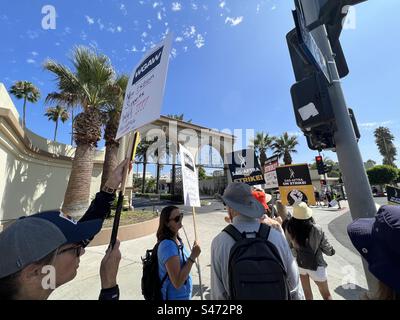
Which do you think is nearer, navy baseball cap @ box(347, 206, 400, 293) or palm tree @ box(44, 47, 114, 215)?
navy baseball cap @ box(347, 206, 400, 293)

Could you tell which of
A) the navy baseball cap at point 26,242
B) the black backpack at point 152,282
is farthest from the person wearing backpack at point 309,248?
the navy baseball cap at point 26,242

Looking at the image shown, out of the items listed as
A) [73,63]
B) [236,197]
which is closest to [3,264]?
[236,197]

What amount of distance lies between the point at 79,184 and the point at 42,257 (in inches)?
317

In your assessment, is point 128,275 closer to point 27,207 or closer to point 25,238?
point 25,238

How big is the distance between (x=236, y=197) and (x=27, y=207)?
37.1 ft

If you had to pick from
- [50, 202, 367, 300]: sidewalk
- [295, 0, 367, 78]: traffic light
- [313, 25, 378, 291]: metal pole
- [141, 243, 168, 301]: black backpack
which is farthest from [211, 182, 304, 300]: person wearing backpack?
[50, 202, 367, 300]: sidewalk

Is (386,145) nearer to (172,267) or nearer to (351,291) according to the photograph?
(351,291)

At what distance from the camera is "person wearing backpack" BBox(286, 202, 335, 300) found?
318 cm

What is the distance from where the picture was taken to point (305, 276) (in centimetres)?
333

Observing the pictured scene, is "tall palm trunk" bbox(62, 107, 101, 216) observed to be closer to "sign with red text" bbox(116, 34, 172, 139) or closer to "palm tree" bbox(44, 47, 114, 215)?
"palm tree" bbox(44, 47, 114, 215)

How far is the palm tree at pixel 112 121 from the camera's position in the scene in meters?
10.0

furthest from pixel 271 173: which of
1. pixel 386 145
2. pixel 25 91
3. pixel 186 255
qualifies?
pixel 386 145

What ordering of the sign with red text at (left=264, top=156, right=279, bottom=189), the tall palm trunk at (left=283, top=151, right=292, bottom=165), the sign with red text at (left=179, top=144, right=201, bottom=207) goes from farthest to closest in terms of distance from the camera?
the tall palm trunk at (left=283, top=151, right=292, bottom=165) → the sign with red text at (left=264, top=156, right=279, bottom=189) → the sign with red text at (left=179, top=144, right=201, bottom=207)

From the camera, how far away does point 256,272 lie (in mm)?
1510
